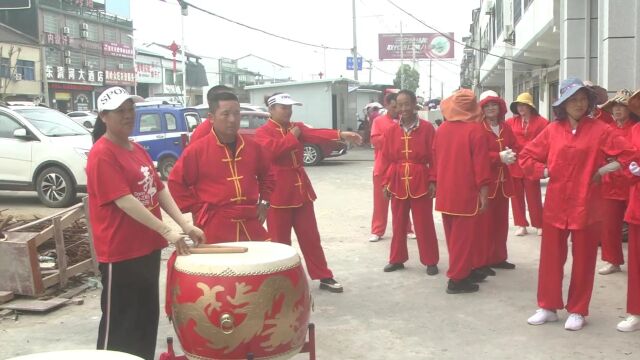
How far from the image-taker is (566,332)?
14.6ft

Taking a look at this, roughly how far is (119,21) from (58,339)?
47.5 metres

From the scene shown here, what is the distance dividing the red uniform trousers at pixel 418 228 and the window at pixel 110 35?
147 feet

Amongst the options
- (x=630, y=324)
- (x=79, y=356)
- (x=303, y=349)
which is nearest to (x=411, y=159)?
(x=630, y=324)

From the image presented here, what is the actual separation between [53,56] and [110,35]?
6781mm

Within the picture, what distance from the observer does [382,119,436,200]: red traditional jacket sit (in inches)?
235

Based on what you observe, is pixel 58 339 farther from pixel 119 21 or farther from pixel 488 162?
pixel 119 21

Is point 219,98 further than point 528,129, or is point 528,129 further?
point 528,129

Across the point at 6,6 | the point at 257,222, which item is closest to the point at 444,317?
the point at 257,222

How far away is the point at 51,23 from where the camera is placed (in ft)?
137

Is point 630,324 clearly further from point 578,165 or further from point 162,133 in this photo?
point 162,133

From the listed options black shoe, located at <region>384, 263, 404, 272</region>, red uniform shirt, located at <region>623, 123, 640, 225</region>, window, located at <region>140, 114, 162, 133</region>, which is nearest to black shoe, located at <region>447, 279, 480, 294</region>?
black shoe, located at <region>384, 263, 404, 272</region>

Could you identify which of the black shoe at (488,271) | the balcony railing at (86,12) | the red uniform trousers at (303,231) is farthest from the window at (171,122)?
the balcony railing at (86,12)

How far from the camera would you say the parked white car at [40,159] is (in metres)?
10.2

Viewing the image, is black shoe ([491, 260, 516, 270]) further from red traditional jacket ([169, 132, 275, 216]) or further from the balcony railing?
the balcony railing
